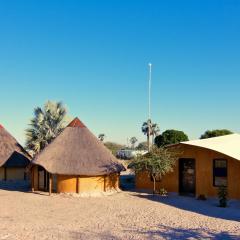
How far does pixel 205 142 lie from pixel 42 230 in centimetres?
1378

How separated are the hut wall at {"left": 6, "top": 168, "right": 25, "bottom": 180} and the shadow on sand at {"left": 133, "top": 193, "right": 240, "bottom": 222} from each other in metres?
12.7

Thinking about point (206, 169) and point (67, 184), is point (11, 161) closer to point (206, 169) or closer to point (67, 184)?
point (67, 184)

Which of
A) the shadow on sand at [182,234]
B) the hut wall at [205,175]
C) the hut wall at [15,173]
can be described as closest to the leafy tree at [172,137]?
the hut wall at [15,173]

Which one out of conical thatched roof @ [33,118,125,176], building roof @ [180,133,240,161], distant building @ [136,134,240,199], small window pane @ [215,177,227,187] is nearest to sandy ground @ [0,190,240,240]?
distant building @ [136,134,240,199]

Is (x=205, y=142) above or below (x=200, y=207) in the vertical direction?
above

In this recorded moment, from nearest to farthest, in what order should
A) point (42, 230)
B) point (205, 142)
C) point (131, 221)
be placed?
point (42, 230) → point (131, 221) → point (205, 142)

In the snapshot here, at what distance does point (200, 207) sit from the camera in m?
20.8

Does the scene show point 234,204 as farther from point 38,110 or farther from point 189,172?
point 38,110

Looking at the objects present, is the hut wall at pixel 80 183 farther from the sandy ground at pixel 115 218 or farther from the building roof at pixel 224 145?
the building roof at pixel 224 145

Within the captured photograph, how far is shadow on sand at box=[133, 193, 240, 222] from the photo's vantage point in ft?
61.4

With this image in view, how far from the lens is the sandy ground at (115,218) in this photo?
14.7 m

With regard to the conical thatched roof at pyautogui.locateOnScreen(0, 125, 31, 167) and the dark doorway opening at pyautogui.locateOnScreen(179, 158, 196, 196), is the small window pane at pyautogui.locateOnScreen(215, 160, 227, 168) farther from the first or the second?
the conical thatched roof at pyautogui.locateOnScreen(0, 125, 31, 167)

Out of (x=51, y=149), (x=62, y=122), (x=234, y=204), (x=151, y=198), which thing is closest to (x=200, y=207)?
(x=234, y=204)

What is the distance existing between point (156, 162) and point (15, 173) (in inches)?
587
